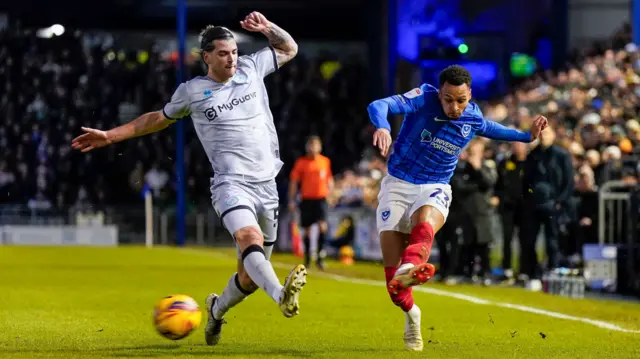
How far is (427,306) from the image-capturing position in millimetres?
14742

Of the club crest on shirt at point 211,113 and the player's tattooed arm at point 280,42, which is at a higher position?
the player's tattooed arm at point 280,42

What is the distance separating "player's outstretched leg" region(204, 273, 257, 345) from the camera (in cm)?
984

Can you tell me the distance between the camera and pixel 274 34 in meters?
10.2

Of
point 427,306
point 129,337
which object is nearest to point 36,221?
point 427,306

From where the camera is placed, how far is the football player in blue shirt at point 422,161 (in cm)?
988

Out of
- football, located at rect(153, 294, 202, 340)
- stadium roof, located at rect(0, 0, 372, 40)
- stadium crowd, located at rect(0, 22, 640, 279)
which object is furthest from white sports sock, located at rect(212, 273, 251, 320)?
stadium roof, located at rect(0, 0, 372, 40)

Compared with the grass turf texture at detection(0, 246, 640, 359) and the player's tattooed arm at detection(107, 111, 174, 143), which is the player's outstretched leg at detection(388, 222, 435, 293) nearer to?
the grass turf texture at detection(0, 246, 640, 359)

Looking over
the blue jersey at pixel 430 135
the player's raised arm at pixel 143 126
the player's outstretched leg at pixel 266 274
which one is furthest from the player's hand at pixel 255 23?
the player's outstretched leg at pixel 266 274

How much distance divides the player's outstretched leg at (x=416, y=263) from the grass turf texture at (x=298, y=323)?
52cm

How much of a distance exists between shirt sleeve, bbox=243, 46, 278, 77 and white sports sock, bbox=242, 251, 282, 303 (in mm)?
1578

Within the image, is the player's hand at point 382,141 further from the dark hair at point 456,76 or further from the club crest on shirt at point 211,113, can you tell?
the club crest on shirt at point 211,113

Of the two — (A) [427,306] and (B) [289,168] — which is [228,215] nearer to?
(A) [427,306]

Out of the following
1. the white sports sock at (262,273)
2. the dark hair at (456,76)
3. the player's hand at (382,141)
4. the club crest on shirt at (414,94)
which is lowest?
the white sports sock at (262,273)

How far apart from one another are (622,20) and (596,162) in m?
20.9
